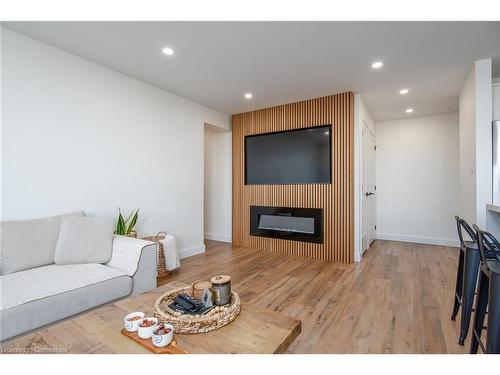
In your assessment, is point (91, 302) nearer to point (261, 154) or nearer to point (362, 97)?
point (261, 154)

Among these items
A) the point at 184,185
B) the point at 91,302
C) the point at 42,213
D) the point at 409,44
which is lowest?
the point at 91,302

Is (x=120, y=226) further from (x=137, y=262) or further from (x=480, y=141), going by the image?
(x=480, y=141)

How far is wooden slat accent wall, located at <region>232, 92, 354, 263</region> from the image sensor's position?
3586mm

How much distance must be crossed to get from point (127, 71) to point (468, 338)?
407 cm

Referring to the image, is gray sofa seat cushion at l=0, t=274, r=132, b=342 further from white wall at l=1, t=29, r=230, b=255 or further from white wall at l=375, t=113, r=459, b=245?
white wall at l=375, t=113, r=459, b=245

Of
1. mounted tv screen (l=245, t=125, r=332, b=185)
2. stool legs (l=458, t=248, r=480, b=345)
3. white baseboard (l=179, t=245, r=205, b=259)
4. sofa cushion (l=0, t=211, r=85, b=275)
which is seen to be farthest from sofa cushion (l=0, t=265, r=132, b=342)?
mounted tv screen (l=245, t=125, r=332, b=185)

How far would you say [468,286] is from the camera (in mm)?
1642

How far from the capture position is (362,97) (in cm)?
372

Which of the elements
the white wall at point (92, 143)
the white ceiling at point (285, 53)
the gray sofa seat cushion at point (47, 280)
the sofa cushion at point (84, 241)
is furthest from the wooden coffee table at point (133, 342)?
the white ceiling at point (285, 53)

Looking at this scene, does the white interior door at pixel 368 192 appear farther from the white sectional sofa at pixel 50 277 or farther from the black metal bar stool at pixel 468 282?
the white sectional sofa at pixel 50 277

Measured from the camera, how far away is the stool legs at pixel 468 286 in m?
1.60

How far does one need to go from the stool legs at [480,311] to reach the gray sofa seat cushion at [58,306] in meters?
2.27
